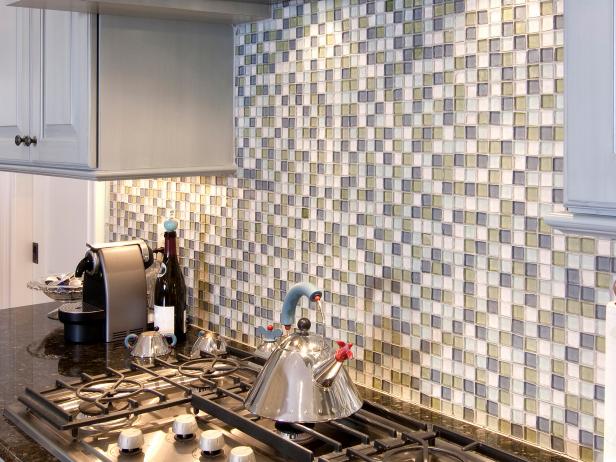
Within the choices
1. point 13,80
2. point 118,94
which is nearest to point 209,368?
point 118,94

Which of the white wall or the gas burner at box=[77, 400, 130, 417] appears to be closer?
the gas burner at box=[77, 400, 130, 417]

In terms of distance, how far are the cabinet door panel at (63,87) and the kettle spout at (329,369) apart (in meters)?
0.84

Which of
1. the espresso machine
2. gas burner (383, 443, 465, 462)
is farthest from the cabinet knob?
gas burner (383, 443, 465, 462)

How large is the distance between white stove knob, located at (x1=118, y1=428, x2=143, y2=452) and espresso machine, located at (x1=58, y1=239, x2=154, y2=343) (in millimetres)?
800

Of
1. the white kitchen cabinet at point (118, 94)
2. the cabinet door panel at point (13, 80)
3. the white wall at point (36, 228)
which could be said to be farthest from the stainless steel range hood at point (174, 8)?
the white wall at point (36, 228)

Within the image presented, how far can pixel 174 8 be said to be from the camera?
2031 millimetres

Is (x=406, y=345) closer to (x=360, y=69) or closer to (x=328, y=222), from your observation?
(x=328, y=222)

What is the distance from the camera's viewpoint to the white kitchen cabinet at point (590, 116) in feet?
3.43

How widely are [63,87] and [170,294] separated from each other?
0.63 meters

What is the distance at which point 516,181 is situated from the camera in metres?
1.62

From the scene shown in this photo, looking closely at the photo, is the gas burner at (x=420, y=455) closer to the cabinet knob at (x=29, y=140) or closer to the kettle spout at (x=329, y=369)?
the kettle spout at (x=329, y=369)

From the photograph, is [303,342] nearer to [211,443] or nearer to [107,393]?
[211,443]

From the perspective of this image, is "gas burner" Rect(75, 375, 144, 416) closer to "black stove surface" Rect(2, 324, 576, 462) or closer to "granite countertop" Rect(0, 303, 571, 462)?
"black stove surface" Rect(2, 324, 576, 462)

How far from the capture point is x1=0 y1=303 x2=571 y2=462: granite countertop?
1.62m
